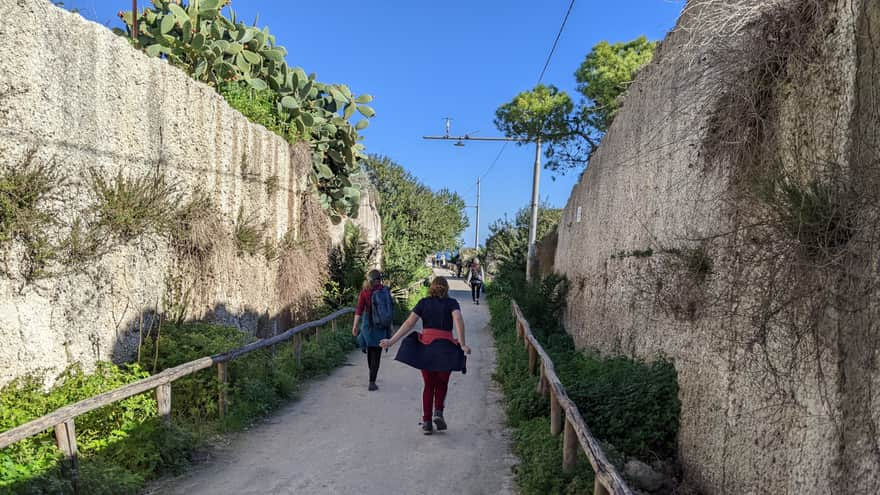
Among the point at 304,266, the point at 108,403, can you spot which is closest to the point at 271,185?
the point at 304,266

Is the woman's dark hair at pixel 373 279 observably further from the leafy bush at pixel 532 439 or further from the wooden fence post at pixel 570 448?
the wooden fence post at pixel 570 448

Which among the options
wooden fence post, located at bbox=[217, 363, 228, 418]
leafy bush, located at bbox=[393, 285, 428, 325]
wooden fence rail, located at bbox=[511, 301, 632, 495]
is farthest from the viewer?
leafy bush, located at bbox=[393, 285, 428, 325]

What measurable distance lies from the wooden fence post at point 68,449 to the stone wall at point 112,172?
134 centimetres

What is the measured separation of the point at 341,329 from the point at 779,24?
10.0 meters

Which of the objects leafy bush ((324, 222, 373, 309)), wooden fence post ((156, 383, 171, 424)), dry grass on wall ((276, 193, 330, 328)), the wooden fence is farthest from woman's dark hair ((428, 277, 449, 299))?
leafy bush ((324, 222, 373, 309))

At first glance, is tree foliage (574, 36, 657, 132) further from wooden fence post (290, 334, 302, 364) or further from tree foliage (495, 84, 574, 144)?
wooden fence post (290, 334, 302, 364)

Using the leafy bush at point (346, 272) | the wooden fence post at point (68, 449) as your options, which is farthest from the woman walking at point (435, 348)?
the leafy bush at point (346, 272)

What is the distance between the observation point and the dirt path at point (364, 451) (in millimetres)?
4707

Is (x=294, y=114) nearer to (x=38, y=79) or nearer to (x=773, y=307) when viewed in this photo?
(x=38, y=79)

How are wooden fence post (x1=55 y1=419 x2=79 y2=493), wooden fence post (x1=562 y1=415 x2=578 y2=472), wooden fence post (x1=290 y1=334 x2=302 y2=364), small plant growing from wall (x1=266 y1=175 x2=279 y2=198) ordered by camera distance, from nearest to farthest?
wooden fence post (x1=55 y1=419 x2=79 y2=493), wooden fence post (x1=562 y1=415 x2=578 y2=472), wooden fence post (x1=290 y1=334 x2=302 y2=364), small plant growing from wall (x1=266 y1=175 x2=279 y2=198)

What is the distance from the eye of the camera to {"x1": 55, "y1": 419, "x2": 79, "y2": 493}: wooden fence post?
4.01 m

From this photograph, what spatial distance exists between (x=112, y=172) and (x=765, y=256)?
626 cm

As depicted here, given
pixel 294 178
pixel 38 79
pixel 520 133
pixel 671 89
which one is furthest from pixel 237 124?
pixel 520 133

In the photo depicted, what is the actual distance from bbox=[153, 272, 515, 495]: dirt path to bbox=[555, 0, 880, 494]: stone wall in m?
1.90
